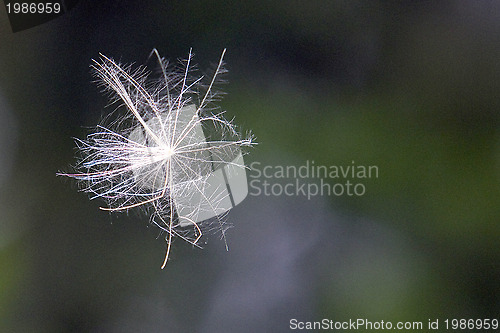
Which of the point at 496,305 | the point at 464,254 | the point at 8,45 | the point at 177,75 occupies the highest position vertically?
the point at 8,45

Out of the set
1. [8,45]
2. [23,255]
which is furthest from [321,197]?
[8,45]

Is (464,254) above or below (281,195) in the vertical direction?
below

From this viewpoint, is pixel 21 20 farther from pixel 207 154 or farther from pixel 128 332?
pixel 128 332

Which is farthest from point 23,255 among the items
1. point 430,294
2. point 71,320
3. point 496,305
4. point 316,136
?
point 496,305
